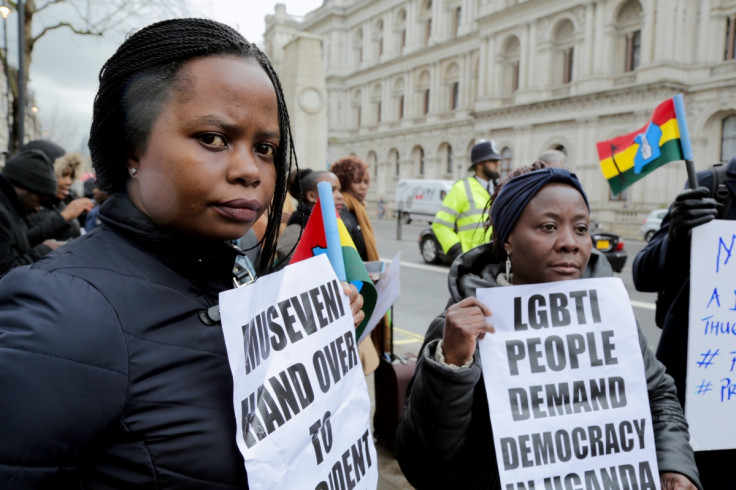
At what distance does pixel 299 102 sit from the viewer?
40.0ft

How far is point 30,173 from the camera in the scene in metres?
3.49

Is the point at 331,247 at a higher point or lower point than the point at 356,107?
lower

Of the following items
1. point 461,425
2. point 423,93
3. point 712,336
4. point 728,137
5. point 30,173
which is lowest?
point 461,425

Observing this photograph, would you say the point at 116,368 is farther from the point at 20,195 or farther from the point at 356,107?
the point at 356,107

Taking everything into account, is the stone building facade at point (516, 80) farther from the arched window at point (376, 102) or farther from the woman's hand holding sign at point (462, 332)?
the woman's hand holding sign at point (462, 332)

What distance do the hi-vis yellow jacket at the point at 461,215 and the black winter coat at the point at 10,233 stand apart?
10.4 feet

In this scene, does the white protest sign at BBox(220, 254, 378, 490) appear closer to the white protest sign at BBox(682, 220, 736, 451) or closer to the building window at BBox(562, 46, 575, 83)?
the white protest sign at BBox(682, 220, 736, 451)

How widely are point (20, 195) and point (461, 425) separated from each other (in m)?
3.23

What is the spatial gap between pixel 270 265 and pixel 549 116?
3299cm

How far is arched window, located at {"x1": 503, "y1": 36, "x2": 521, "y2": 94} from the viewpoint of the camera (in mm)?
35734

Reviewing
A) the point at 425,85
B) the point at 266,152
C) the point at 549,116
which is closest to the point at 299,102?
the point at 266,152

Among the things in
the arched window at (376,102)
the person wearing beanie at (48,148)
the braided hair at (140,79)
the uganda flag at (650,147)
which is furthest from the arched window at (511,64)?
the braided hair at (140,79)

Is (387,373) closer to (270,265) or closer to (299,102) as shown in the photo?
(270,265)

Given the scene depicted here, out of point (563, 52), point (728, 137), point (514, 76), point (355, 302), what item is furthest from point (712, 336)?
point (514, 76)
